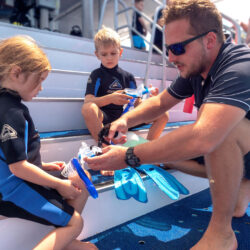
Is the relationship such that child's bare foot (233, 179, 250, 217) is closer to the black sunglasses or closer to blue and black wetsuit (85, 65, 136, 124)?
the black sunglasses

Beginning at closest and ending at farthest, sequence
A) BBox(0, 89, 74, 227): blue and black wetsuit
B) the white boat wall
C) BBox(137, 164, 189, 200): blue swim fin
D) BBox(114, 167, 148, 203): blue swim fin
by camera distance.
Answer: BBox(0, 89, 74, 227): blue and black wetsuit → the white boat wall → BBox(114, 167, 148, 203): blue swim fin → BBox(137, 164, 189, 200): blue swim fin

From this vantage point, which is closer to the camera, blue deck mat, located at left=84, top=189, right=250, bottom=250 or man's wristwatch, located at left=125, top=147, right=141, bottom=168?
man's wristwatch, located at left=125, top=147, right=141, bottom=168

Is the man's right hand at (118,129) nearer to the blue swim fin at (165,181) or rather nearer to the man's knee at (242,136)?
the blue swim fin at (165,181)

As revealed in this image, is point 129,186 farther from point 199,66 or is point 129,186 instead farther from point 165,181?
point 199,66

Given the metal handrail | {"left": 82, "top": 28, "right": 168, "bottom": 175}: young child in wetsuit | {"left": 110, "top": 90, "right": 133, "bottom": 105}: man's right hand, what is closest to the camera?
{"left": 110, "top": 90, "right": 133, "bottom": 105}: man's right hand

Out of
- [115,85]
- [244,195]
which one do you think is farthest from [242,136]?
[115,85]

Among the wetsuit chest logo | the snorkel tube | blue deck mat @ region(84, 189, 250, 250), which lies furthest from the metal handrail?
the snorkel tube

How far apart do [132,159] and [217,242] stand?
43cm

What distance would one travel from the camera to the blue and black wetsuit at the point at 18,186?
0.76m

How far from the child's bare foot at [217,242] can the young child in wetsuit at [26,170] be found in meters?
0.41

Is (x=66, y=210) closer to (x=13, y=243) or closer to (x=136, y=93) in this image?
(x=13, y=243)

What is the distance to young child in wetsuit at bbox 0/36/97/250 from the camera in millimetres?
774

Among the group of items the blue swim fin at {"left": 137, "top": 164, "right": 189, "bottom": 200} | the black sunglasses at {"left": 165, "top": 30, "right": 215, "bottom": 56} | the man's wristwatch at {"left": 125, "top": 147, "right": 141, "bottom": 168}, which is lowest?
the blue swim fin at {"left": 137, "top": 164, "right": 189, "bottom": 200}

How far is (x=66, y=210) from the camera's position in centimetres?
84
